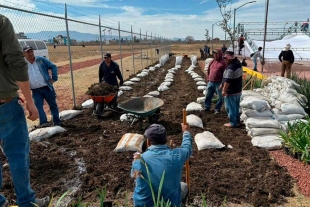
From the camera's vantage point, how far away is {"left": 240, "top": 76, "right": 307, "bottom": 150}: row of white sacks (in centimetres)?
479

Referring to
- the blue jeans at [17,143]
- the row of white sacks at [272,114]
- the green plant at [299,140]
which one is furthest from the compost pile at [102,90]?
the blue jeans at [17,143]

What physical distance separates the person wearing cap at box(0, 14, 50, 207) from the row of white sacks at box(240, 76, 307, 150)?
3.80 m

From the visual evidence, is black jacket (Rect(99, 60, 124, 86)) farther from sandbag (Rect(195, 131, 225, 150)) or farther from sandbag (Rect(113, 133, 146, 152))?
sandbag (Rect(195, 131, 225, 150))

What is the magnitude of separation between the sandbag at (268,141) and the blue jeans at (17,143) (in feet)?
12.2

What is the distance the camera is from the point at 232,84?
5.46 meters

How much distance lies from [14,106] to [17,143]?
0.30 m

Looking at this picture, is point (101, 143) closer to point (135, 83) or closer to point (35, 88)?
point (35, 88)

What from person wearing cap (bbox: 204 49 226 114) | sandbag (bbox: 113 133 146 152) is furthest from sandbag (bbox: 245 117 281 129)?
sandbag (bbox: 113 133 146 152)

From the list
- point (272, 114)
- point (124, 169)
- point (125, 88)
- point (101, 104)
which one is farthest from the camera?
point (125, 88)

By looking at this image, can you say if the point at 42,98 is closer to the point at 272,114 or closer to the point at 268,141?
the point at 268,141

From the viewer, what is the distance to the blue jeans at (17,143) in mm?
2076

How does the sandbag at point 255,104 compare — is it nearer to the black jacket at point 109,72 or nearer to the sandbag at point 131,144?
the sandbag at point 131,144

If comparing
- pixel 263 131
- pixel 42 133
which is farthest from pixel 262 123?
pixel 42 133

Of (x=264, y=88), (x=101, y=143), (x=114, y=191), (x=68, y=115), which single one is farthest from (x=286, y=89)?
(x=68, y=115)
